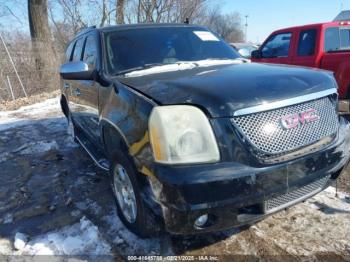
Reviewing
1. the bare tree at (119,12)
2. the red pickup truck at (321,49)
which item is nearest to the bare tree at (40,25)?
the bare tree at (119,12)

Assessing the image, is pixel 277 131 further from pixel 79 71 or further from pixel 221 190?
pixel 79 71

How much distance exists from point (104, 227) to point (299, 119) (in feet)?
6.62

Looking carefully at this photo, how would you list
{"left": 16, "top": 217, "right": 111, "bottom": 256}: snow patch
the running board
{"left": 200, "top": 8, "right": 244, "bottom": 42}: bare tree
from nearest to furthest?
{"left": 16, "top": 217, "right": 111, "bottom": 256}: snow patch < the running board < {"left": 200, "top": 8, "right": 244, "bottom": 42}: bare tree

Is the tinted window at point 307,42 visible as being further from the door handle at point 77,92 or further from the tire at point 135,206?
the tire at point 135,206

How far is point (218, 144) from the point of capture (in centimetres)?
238

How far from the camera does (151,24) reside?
4289mm

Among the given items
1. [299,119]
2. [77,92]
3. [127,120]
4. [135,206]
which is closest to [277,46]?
[77,92]

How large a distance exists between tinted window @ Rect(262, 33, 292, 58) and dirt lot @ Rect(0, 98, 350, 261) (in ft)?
12.7

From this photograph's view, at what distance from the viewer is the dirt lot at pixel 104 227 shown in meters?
2.95

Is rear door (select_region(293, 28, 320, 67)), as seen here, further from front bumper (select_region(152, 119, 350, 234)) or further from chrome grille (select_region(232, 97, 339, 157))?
front bumper (select_region(152, 119, 350, 234))

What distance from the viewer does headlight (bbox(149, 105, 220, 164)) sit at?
2.36 metres

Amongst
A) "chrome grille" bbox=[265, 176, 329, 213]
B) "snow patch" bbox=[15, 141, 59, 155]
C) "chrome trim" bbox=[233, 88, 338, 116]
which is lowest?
"snow patch" bbox=[15, 141, 59, 155]

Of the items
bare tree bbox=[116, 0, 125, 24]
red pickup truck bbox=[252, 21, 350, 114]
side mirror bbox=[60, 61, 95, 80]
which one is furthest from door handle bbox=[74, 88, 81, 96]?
bare tree bbox=[116, 0, 125, 24]

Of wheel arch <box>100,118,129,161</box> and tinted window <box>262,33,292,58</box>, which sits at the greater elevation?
tinted window <box>262,33,292,58</box>
